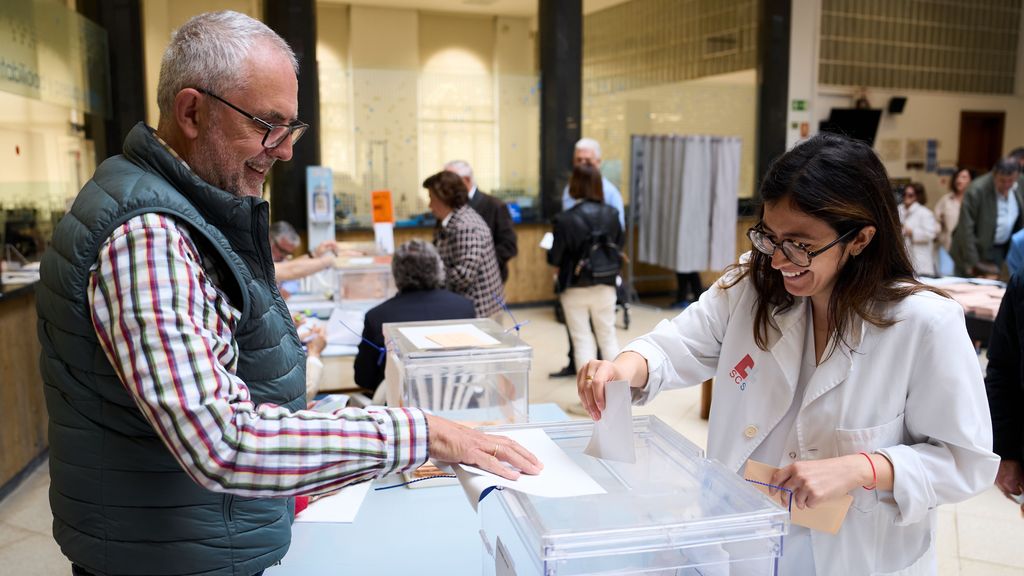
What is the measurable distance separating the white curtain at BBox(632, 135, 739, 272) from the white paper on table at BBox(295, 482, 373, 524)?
6.39m

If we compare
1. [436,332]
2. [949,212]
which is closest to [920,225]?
[949,212]

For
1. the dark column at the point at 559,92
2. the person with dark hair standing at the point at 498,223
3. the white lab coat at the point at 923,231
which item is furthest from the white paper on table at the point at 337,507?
the white lab coat at the point at 923,231

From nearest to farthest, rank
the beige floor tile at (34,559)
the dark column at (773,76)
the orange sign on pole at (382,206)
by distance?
the beige floor tile at (34,559) < the orange sign on pole at (382,206) < the dark column at (773,76)

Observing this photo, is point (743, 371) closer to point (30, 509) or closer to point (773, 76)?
point (30, 509)

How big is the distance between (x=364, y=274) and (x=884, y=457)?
3.31 m

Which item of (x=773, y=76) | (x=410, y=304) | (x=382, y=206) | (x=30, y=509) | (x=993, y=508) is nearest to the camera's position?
(x=410, y=304)

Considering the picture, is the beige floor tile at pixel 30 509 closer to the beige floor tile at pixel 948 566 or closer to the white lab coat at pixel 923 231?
the beige floor tile at pixel 948 566

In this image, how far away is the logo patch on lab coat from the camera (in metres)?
1.51

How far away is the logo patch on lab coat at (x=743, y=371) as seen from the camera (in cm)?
151

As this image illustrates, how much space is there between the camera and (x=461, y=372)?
2.15m

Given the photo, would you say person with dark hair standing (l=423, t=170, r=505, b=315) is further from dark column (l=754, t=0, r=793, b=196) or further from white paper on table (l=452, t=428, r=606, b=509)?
dark column (l=754, t=0, r=793, b=196)

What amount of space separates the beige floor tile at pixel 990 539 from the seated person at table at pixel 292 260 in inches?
122

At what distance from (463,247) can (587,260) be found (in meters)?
0.89

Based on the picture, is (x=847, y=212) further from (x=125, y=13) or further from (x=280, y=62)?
(x=125, y=13)
